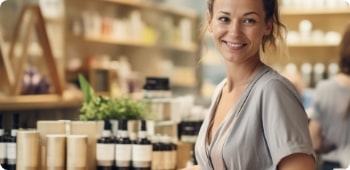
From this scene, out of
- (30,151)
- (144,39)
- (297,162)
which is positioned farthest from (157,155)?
(144,39)

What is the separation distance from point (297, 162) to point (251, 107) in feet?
0.65

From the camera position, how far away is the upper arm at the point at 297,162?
6.19 ft

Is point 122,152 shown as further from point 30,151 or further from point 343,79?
point 343,79

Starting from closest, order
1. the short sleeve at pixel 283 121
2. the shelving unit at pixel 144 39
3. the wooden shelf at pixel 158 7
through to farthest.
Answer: the short sleeve at pixel 283 121, the shelving unit at pixel 144 39, the wooden shelf at pixel 158 7

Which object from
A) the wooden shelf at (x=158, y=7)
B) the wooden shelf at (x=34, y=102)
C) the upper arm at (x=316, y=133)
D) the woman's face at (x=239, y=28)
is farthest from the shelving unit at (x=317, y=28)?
the woman's face at (x=239, y=28)

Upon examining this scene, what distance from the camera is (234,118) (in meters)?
1.99

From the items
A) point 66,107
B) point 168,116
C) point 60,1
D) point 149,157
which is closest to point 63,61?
point 60,1

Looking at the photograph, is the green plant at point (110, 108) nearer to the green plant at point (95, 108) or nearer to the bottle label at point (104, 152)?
the green plant at point (95, 108)

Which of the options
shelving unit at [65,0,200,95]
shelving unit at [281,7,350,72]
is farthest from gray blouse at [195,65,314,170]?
shelving unit at [281,7,350,72]

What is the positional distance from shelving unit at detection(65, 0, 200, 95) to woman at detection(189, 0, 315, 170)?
148 inches

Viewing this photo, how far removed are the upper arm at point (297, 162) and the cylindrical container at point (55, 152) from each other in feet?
3.42

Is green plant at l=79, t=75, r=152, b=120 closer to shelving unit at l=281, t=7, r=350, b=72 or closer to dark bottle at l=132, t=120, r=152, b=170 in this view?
dark bottle at l=132, t=120, r=152, b=170

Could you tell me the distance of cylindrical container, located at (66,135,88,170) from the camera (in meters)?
2.65

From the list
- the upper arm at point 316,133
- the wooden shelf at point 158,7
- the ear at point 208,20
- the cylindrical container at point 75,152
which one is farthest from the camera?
the wooden shelf at point 158,7
